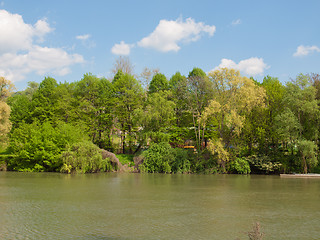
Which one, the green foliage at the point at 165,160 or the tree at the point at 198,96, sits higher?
the tree at the point at 198,96

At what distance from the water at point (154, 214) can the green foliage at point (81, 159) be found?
1490 cm

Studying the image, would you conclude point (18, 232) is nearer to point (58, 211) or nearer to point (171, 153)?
point (58, 211)

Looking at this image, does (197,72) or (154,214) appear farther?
(197,72)

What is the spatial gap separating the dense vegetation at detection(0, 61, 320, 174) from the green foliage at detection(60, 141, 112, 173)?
112mm

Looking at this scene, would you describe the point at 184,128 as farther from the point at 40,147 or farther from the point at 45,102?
the point at 45,102

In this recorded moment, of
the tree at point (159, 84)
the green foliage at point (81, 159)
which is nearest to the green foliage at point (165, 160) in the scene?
the green foliage at point (81, 159)

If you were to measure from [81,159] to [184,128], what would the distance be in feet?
56.5

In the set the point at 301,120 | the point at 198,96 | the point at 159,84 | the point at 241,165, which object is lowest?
the point at 241,165

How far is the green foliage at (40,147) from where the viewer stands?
38.4 meters

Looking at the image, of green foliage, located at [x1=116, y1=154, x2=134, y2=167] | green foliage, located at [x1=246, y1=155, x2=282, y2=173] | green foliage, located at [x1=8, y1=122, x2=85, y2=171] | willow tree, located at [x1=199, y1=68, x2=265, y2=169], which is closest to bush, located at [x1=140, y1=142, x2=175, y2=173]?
green foliage, located at [x1=116, y1=154, x2=134, y2=167]

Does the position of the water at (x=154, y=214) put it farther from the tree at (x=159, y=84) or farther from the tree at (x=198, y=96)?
the tree at (x=159, y=84)

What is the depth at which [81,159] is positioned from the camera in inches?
1419

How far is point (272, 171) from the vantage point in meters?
40.2

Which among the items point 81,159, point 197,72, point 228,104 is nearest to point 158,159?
point 81,159
